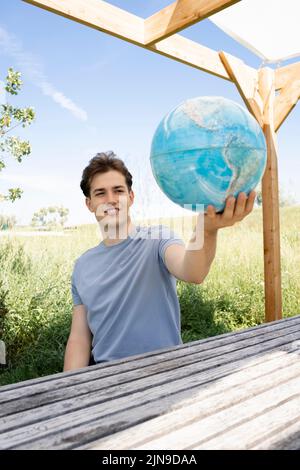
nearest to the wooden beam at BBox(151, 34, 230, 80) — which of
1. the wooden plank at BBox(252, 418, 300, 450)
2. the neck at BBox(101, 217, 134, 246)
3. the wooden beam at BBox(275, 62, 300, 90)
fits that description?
the wooden beam at BBox(275, 62, 300, 90)

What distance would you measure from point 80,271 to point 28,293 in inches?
116

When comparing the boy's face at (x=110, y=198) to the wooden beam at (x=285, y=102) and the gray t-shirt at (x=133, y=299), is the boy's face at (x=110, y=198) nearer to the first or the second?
the gray t-shirt at (x=133, y=299)

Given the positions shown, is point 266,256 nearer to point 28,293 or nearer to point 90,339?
point 28,293

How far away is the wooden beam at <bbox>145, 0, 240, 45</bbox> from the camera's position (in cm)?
365

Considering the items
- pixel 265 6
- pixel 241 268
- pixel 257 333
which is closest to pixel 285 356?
pixel 257 333

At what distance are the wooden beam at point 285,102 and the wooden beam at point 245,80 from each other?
10.8 inches

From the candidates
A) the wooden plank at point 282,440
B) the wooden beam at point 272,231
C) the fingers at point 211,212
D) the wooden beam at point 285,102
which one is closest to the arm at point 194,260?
the fingers at point 211,212

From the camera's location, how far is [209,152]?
167 centimetres

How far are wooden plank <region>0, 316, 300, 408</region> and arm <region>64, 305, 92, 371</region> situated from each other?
603mm

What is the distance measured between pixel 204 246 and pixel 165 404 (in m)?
0.71

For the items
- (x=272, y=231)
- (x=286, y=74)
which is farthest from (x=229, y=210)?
(x=286, y=74)

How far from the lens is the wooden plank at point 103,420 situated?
1.16m

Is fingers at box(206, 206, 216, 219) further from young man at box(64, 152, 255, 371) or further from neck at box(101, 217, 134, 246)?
neck at box(101, 217, 134, 246)

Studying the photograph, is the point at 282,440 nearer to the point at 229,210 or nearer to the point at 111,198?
the point at 229,210
